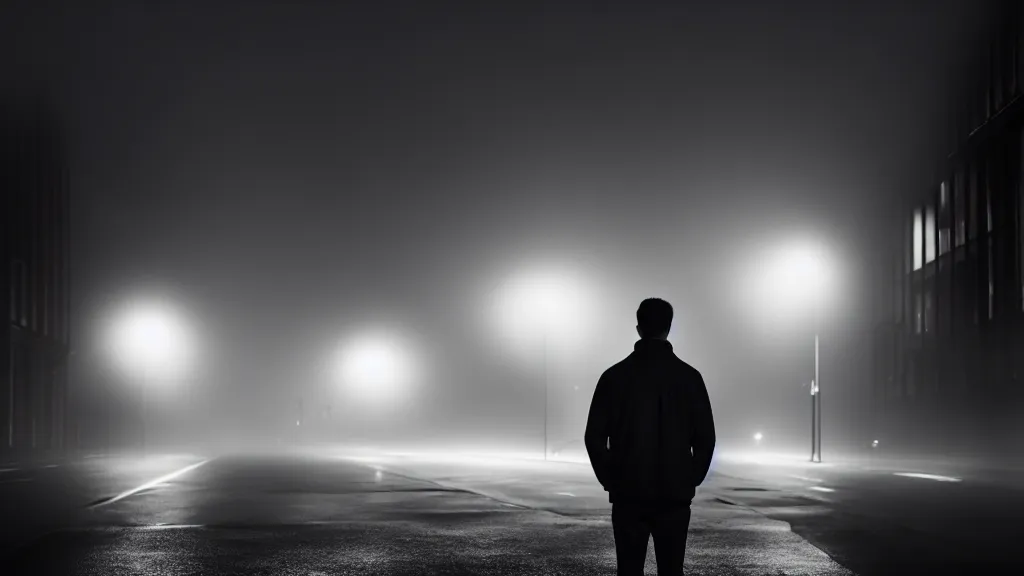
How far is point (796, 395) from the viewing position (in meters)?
99.2

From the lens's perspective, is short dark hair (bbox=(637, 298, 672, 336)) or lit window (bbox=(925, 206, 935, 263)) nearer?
short dark hair (bbox=(637, 298, 672, 336))

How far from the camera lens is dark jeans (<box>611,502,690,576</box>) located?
5.51 meters

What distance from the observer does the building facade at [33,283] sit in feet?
206

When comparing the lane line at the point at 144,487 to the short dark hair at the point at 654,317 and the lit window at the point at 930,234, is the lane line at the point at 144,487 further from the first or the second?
the lit window at the point at 930,234

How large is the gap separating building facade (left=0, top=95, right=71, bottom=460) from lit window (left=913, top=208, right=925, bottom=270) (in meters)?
48.4

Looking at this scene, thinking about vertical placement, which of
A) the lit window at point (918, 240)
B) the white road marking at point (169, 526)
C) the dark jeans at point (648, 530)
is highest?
the lit window at point (918, 240)

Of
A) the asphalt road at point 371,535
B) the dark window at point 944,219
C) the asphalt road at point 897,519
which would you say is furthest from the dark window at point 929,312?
the asphalt road at point 371,535

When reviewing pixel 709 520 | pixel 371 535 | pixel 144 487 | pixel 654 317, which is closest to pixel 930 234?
pixel 144 487

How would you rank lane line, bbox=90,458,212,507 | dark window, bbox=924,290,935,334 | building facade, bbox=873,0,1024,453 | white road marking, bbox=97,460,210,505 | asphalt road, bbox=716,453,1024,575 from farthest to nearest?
dark window, bbox=924,290,935,334 < building facade, bbox=873,0,1024,453 < white road marking, bbox=97,460,210,505 < lane line, bbox=90,458,212,507 < asphalt road, bbox=716,453,1024,575

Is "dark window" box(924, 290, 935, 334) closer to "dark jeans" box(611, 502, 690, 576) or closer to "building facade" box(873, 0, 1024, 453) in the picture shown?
"building facade" box(873, 0, 1024, 453)

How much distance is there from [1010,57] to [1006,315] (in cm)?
1144

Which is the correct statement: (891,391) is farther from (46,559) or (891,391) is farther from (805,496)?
(46,559)

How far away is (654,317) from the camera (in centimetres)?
569

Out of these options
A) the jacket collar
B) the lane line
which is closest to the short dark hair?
the jacket collar
